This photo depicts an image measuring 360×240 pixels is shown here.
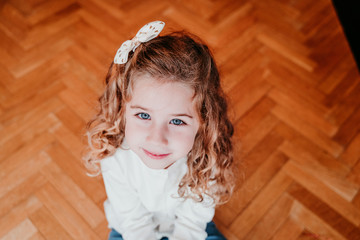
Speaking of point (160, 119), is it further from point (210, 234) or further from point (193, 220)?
point (210, 234)

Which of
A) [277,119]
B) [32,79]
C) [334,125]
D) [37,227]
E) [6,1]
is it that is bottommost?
[334,125]

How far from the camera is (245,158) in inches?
48.4

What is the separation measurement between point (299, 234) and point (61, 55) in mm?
1376

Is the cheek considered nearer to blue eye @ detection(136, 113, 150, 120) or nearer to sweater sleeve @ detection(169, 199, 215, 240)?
blue eye @ detection(136, 113, 150, 120)

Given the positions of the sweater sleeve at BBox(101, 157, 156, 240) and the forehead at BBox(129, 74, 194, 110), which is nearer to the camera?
the forehead at BBox(129, 74, 194, 110)

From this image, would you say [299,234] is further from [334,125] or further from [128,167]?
[128,167]

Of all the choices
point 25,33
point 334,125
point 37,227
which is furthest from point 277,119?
point 25,33

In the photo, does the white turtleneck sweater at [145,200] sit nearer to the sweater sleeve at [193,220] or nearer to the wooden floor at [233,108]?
the sweater sleeve at [193,220]

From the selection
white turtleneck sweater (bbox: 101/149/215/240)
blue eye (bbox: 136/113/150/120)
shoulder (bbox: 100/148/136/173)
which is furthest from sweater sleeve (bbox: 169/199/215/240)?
blue eye (bbox: 136/113/150/120)

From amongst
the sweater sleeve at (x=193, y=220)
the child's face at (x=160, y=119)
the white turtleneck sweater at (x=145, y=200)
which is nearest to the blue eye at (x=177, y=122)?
the child's face at (x=160, y=119)

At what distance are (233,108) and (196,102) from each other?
2.10 ft

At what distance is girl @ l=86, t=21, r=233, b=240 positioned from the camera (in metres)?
0.68

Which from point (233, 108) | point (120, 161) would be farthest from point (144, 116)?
point (233, 108)

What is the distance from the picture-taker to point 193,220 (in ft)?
2.92
